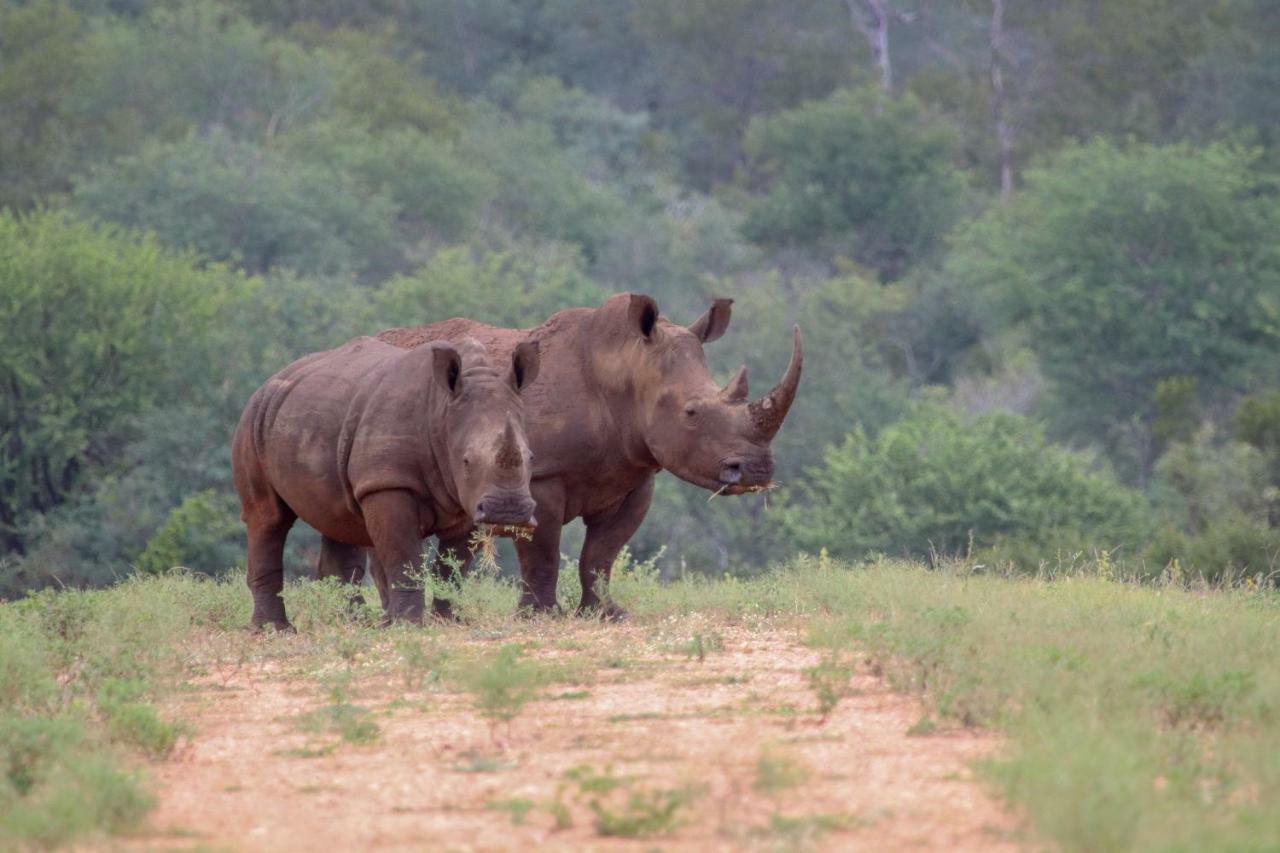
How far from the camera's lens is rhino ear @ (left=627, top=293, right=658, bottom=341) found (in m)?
12.8

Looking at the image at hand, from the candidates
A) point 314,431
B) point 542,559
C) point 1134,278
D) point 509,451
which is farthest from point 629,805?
point 1134,278

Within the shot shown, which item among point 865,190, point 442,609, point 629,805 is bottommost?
point 865,190

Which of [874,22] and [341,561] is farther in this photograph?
[874,22]

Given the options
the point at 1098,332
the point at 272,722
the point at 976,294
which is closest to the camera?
the point at 272,722

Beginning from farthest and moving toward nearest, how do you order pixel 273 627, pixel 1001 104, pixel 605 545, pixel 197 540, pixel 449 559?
pixel 1001 104 → pixel 197 540 → pixel 605 545 → pixel 273 627 → pixel 449 559

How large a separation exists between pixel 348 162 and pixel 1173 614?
1917 inches

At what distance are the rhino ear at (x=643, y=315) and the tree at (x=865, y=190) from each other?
4931 centimetres

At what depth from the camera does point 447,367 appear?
39.7 ft

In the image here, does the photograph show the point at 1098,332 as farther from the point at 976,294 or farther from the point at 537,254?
the point at 537,254

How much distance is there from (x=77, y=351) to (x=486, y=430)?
26.4 meters

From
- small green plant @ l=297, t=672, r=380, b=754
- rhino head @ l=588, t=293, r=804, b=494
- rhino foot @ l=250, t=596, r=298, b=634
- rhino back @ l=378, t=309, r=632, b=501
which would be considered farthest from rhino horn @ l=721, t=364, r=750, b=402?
small green plant @ l=297, t=672, r=380, b=754

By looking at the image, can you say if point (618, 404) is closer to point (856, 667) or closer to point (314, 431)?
point (314, 431)

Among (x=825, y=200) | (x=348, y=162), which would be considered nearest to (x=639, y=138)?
(x=825, y=200)

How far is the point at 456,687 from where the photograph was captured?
9742 millimetres
